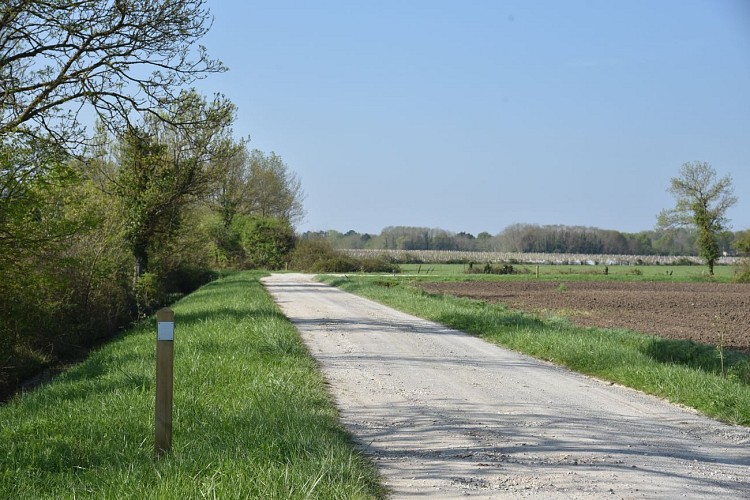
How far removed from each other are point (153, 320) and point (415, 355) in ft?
39.5

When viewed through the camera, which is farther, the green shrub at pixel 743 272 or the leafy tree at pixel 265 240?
the leafy tree at pixel 265 240

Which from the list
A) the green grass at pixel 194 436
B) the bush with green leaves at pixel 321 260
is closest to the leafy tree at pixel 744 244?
the bush with green leaves at pixel 321 260

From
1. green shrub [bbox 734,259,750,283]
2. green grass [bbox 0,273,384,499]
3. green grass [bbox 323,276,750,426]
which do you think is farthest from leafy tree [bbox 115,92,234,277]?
green shrub [bbox 734,259,750,283]

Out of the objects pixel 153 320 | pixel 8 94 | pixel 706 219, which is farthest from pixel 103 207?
pixel 706 219

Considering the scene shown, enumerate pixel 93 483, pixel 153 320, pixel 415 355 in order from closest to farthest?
pixel 93 483
pixel 415 355
pixel 153 320

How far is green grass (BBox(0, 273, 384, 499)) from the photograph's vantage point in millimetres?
6047

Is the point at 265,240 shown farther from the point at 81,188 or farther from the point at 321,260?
the point at 81,188

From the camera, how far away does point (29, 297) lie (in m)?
18.2

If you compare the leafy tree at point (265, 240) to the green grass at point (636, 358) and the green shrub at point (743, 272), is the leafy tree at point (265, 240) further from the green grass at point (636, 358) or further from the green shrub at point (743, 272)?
the green grass at point (636, 358)

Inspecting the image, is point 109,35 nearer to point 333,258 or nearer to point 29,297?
point 29,297

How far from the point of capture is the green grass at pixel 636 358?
10.7 m

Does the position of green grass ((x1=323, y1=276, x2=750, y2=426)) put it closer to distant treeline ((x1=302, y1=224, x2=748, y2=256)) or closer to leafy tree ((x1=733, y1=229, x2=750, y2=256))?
leafy tree ((x1=733, y1=229, x2=750, y2=256))

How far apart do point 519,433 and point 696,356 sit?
9.02m

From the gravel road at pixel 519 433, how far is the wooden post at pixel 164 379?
2017 millimetres
